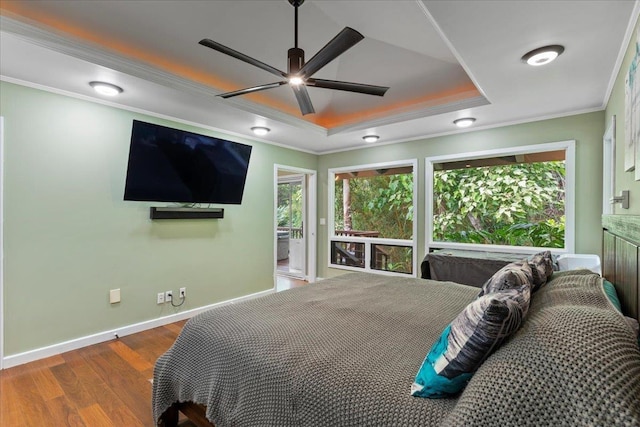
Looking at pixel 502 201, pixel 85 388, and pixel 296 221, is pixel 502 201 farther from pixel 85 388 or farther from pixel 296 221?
pixel 85 388

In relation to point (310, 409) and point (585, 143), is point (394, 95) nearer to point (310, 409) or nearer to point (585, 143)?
point (585, 143)

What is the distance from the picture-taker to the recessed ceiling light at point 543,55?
6.68ft

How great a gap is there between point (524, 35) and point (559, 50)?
371mm

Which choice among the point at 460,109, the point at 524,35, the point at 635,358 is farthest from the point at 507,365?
the point at 460,109

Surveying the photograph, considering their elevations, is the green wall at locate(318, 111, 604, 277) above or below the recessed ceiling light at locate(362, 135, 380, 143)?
below

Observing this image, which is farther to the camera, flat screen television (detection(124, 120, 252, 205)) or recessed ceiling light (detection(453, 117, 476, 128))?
recessed ceiling light (detection(453, 117, 476, 128))

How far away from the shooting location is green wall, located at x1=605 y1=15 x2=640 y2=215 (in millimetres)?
1785

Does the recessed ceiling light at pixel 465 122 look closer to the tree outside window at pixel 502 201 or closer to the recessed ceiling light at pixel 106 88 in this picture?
the tree outside window at pixel 502 201

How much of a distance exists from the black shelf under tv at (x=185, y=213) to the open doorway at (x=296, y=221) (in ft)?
3.45

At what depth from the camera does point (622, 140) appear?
2.17m

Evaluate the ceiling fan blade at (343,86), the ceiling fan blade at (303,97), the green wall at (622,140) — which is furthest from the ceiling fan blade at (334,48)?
the green wall at (622,140)

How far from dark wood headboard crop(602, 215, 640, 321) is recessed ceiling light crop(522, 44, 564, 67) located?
1122mm

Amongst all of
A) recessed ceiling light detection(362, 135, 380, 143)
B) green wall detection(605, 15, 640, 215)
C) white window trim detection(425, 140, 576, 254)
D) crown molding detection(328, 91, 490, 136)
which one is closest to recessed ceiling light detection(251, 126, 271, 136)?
crown molding detection(328, 91, 490, 136)

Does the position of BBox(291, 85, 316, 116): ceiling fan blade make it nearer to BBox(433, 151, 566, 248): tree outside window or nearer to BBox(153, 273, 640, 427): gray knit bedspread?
BBox(153, 273, 640, 427): gray knit bedspread
